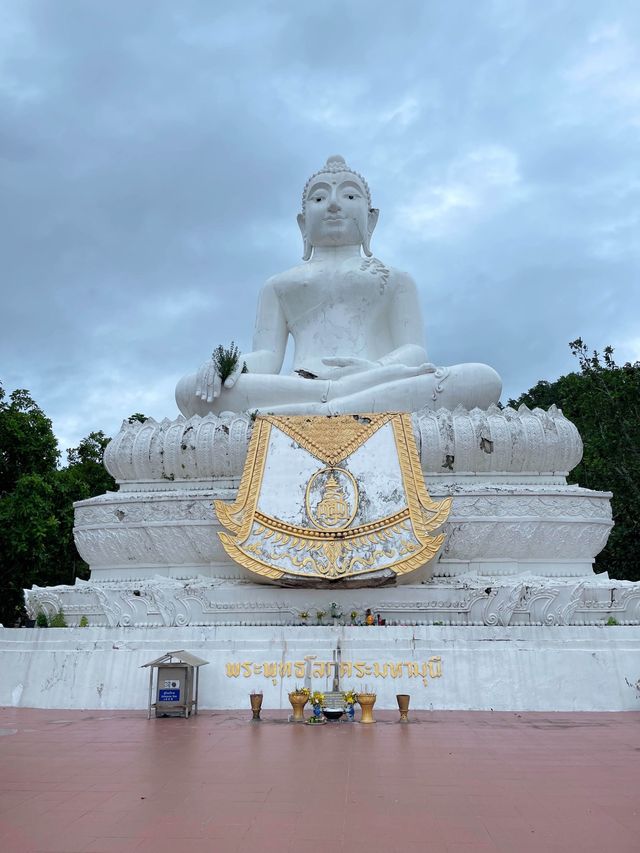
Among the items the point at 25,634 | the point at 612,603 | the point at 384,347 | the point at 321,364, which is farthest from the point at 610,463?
the point at 25,634

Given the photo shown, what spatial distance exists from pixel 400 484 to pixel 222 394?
372cm

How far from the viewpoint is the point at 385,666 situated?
8.95m

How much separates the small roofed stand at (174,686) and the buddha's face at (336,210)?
32.0 feet

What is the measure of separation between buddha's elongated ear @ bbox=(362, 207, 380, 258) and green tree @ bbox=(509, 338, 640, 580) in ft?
26.8

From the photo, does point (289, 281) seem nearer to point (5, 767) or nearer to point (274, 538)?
point (274, 538)

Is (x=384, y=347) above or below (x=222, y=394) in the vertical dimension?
above

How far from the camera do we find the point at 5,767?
5.78m

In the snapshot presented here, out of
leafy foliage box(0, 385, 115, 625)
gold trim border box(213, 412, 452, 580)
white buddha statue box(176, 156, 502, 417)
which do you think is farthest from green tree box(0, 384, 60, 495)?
gold trim border box(213, 412, 452, 580)

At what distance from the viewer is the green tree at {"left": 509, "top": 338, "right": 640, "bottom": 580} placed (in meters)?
20.8

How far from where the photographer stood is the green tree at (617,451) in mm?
20797

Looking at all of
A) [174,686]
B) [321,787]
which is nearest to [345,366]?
[174,686]

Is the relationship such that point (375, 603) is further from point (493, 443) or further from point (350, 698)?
point (493, 443)

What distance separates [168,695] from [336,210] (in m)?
10.3

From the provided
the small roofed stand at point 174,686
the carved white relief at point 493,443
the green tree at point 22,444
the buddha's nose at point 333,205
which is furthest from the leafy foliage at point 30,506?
the small roofed stand at point 174,686
